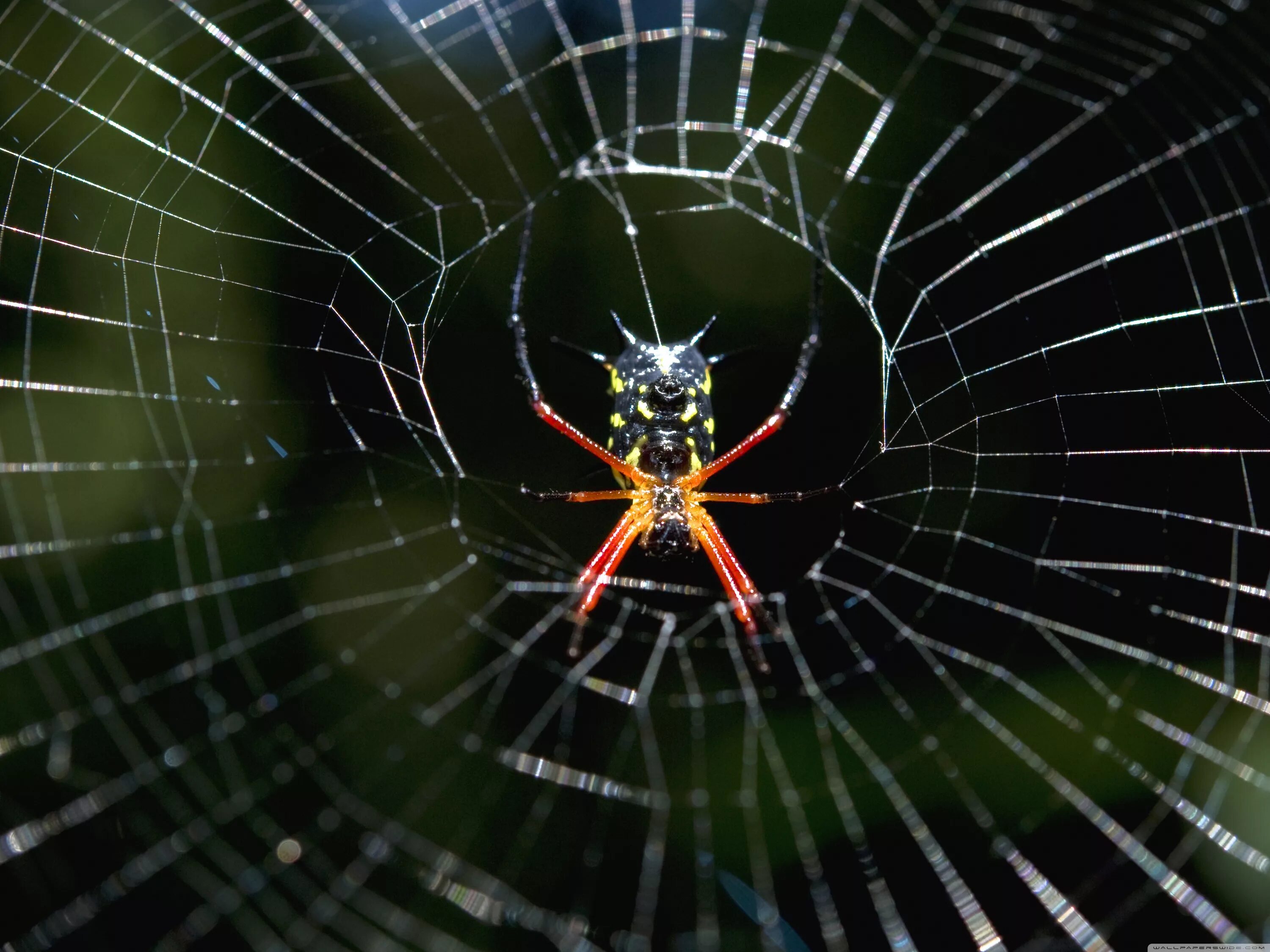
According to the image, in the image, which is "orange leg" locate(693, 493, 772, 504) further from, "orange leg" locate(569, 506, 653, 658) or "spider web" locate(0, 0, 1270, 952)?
"spider web" locate(0, 0, 1270, 952)

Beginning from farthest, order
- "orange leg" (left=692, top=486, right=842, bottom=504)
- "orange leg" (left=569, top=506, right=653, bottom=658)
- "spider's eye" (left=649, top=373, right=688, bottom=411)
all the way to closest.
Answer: "orange leg" (left=569, top=506, right=653, bottom=658) → "orange leg" (left=692, top=486, right=842, bottom=504) → "spider's eye" (left=649, top=373, right=688, bottom=411)

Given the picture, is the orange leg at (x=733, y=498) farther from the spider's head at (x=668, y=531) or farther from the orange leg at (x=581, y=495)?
the orange leg at (x=581, y=495)

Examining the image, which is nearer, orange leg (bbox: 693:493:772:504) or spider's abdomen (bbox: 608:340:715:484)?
spider's abdomen (bbox: 608:340:715:484)

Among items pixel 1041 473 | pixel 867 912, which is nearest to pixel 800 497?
pixel 1041 473

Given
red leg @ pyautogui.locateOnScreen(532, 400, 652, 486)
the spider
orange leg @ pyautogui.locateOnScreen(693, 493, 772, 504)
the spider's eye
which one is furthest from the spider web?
orange leg @ pyautogui.locateOnScreen(693, 493, 772, 504)

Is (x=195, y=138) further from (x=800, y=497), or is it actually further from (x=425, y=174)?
(x=800, y=497)

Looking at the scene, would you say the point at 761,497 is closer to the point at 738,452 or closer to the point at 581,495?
the point at 738,452

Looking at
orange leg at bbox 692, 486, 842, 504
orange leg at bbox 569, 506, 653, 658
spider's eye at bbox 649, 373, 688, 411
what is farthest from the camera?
orange leg at bbox 569, 506, 653, 658

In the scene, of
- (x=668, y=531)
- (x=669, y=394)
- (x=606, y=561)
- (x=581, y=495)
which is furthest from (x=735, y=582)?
(x=669, y=394)
